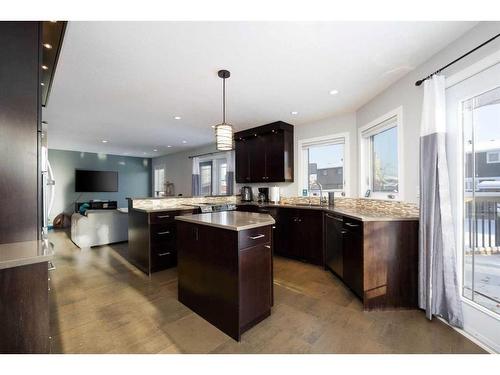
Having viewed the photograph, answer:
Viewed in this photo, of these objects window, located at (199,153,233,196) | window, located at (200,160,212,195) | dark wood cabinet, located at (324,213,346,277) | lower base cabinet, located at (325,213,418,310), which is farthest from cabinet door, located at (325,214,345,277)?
window, located at (200,160,212,195)

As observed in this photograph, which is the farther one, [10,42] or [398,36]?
[398,36]

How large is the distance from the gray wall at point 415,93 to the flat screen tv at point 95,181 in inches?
326

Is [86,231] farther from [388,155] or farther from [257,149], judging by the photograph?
[388,155]

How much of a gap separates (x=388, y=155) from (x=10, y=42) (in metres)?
3.67

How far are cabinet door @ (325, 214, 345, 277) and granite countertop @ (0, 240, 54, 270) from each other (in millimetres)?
2673

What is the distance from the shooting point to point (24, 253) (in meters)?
1.08

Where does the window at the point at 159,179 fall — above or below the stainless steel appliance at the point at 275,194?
above

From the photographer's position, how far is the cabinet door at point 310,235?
3332 millimetres

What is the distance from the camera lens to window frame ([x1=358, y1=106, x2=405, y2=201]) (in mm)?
2504

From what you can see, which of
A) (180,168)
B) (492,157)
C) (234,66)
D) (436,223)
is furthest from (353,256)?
(180,168)

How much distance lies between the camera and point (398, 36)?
70.4 inches

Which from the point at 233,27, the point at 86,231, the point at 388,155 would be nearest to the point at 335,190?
the point at 388,155

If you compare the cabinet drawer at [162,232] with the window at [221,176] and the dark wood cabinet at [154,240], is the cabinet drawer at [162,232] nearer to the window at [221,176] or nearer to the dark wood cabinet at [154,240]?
the dark wood cabinet at [154,240]

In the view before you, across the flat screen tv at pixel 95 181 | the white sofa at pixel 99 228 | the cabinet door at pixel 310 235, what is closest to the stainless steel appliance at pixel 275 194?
the cabinet door at pixel 310 235
